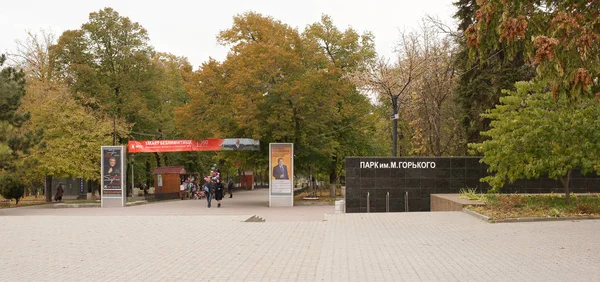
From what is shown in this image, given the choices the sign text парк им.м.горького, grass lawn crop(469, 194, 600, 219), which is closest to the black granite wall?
the sign text парк им.м.горького

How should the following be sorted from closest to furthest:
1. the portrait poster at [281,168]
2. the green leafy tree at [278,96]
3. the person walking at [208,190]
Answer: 1. the person walking at [208,190]
2. the portrait poster at [281,168]
3. the green leafy tree at [278,96]

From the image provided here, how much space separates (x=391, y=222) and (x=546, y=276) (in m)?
8.64

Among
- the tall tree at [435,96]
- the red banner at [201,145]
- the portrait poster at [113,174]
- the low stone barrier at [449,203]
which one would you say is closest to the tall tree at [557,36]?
the low stone barrier at [449,203]

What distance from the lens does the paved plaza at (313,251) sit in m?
8.73

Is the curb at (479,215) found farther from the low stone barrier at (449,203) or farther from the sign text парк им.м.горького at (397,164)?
the sign text парк им.м.горького at (397,164)

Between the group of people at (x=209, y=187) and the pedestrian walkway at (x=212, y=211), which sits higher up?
the group of people at (x=209, y=187)

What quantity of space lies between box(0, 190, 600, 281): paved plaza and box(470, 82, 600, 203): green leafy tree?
7.42 feet

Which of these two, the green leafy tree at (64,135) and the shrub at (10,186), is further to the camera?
the shrub at (10,186)

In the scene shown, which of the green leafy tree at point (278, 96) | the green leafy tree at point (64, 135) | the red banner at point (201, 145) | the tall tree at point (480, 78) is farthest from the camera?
the green leafy tree at point (64, 135)

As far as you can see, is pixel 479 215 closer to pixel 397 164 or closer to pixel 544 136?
pixel 544 136

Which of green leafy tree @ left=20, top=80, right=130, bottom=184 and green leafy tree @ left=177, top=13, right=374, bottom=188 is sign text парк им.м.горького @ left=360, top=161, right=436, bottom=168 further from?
green leafy tree @ left=20, top=80, right=130, bottom=184

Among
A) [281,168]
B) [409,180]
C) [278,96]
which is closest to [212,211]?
[281,168]

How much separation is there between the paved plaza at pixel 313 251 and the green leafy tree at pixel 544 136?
226 centimetres

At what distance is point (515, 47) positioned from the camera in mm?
11695
